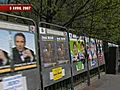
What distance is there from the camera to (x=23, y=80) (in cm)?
812

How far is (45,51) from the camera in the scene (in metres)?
9.77

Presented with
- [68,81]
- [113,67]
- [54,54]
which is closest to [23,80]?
[54,54]

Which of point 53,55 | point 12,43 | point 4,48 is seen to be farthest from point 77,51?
point 4,48

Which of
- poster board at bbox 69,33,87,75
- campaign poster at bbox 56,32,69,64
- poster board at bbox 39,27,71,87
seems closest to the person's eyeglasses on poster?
poster board at bbox 39,27,71,87

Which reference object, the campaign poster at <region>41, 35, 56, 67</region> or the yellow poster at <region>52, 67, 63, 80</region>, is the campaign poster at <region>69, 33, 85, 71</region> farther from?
the campaign poster at <region>41, 35, 56, 67</region>

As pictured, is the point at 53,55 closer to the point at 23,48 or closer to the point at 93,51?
the point at 23,48

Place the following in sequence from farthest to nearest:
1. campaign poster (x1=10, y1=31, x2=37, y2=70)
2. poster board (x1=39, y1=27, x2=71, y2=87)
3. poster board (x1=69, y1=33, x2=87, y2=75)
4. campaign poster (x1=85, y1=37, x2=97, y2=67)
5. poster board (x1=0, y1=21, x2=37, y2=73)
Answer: campaign poster (x1=85, y1=37, x2=97, y2=67)
poster board (x1=69, y1=33, x2=87, y2=75)
poster board (x1=39, y1=27, x2=71, y2=87)
campaign poster (x1=10, y1=31, x2=37, y2=70)
poster board (x1=0, y1=21, x2=37, y2=73)

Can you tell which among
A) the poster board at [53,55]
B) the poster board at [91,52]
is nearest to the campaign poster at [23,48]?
the poster board at [53,55]

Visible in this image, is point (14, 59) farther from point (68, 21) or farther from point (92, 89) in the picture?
point (68, 21)

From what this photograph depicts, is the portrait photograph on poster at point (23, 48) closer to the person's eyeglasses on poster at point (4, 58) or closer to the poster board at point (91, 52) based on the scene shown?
the person's eyeglasses on poster at point (4, 58)

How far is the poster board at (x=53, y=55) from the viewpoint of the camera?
960 centimetres

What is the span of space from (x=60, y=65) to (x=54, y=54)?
633 millimetres

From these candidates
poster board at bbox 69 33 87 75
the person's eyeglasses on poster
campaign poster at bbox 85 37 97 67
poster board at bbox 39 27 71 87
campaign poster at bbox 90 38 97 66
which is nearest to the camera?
the person's eyeglasses on poster

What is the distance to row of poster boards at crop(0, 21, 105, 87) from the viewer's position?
25.0ft
